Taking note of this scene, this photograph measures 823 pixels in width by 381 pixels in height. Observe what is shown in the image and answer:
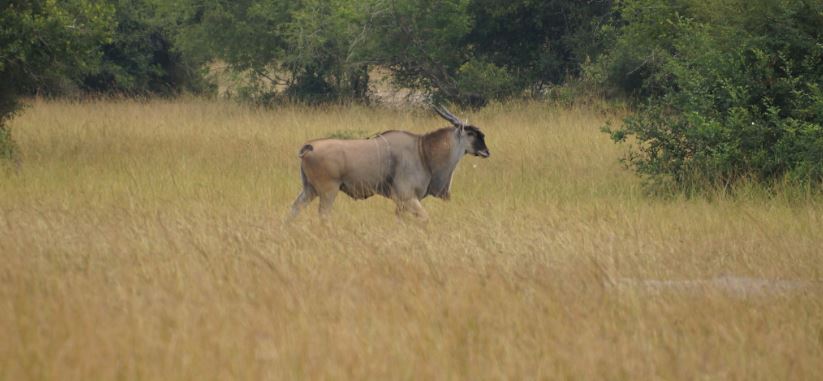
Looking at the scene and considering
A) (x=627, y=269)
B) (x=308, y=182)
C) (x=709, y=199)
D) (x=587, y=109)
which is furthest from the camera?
(x=587, y=109)

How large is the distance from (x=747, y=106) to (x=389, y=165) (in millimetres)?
4232

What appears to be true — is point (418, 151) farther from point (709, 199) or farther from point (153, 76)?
point (153, 76)

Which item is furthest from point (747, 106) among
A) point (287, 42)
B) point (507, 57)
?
point (287, 42)

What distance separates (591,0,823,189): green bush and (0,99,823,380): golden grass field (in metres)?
0.56

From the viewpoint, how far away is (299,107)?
23.3m

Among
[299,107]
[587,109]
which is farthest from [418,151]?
[299,107]

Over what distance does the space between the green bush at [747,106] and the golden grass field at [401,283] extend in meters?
0.56

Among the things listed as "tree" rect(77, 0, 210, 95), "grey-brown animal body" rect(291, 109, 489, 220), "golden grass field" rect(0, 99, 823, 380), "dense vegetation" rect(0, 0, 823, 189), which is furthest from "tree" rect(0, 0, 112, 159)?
"tree" rect(77, 0, 210, 95)

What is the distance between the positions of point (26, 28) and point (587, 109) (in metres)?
10.1

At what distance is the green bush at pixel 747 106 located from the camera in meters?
11.4

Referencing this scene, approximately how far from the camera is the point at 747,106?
1191cm

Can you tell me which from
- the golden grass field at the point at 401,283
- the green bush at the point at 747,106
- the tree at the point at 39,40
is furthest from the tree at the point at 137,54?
the green bush at the point at 747,106

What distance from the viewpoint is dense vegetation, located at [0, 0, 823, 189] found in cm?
1165

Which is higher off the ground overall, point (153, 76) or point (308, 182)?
point (308, 182)
